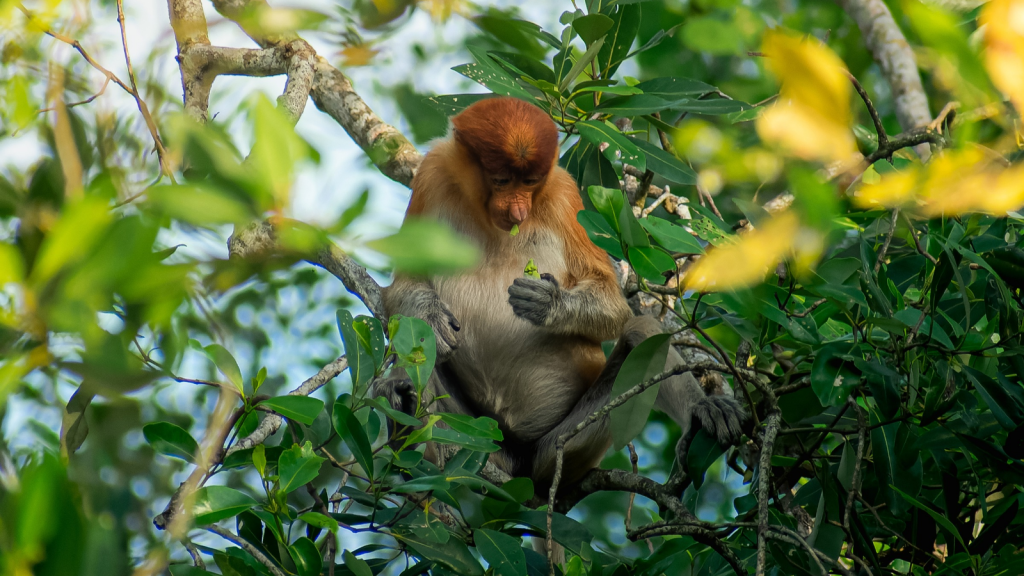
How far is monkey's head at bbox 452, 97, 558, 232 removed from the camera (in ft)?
11.6

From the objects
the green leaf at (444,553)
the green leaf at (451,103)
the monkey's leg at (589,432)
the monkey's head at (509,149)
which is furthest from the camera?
the green leaf at (451,103)

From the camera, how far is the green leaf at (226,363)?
134 cm

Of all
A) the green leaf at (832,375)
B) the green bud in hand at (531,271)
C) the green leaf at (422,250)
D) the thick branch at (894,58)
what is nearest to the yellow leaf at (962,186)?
the green leaf at (422,250)

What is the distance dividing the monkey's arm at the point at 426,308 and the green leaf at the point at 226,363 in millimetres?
1959

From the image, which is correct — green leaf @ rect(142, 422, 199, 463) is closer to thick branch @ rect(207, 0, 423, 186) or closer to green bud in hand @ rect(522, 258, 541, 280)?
green bud in hand @ rect(522, 258, 541, 280)

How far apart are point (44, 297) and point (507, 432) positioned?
338cm

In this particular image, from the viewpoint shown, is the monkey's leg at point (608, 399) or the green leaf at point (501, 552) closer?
the green leaf at point (501, 552)

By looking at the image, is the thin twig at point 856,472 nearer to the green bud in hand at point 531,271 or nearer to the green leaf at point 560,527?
the green leaf at point 560,527

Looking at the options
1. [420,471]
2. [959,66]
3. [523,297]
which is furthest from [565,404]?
[959,66]

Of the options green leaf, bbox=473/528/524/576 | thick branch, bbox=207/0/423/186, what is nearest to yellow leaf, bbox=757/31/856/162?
green leaf, bbox=473/528/524/576

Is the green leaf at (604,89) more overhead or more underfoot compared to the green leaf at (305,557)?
more overhead

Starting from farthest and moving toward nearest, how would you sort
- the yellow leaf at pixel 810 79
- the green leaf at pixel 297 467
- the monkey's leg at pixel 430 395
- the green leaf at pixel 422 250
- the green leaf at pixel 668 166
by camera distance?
1. the green leaf at pixel 668 166
2. the monkey's leg at pixel 430 395
3. the green leaf at pixel 297 467
4. the yellow leaf at pixel 810 79
5. the green leaf at pixel 422 250

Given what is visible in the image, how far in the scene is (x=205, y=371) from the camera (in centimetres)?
179

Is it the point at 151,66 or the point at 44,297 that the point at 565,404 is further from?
the point at 44,297
